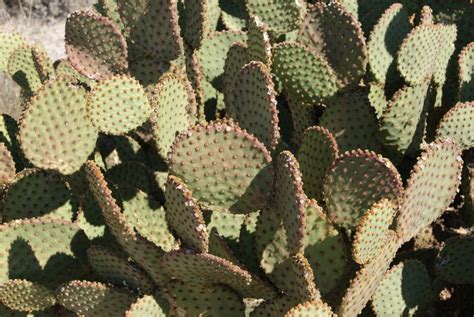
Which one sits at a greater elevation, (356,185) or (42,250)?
(356,185)

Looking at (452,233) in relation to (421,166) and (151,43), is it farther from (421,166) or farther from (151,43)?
(151,43)

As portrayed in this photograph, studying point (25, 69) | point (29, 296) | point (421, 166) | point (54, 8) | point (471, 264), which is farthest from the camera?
point (54, 8)

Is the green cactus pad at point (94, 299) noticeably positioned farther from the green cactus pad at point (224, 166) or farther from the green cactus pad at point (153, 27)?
the green cactus pad at point (153, 27)

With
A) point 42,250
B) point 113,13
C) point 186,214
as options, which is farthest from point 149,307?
point 113,13

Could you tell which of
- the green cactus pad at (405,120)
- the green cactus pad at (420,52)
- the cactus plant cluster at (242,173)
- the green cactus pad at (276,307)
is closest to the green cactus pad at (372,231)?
the cactus plant cluster at (242,173)

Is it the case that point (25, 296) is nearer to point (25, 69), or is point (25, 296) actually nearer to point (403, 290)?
point (25, 69)

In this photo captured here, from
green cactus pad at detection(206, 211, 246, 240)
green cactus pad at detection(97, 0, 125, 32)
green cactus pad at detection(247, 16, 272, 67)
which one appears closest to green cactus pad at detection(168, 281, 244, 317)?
green cactus pad at detection(206, 211, 246, 240)

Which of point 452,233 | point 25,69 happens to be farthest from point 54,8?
point 452,233
